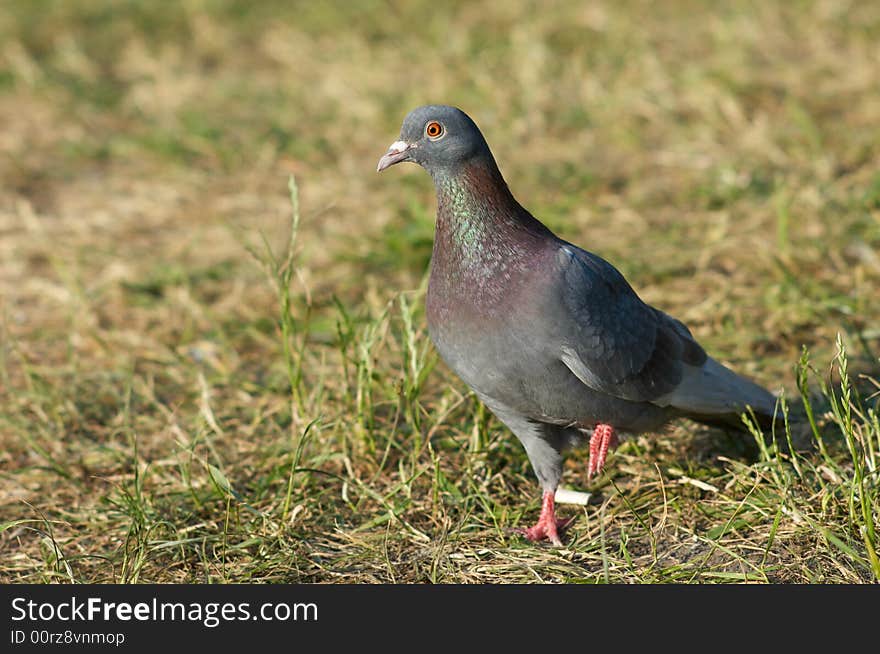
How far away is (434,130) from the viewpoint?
11.8 ft

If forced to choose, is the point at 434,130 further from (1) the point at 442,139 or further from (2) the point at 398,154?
(2) the point at 398,154

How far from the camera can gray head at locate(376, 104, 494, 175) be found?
3.55m

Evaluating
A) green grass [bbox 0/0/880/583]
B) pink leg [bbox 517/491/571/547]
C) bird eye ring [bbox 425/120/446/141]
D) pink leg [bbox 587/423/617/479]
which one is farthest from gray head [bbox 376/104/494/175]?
pink leg [bbox 517/491/571/547]

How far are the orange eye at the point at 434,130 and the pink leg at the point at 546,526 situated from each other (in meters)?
1.30

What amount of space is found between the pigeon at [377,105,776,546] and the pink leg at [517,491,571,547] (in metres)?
0.02

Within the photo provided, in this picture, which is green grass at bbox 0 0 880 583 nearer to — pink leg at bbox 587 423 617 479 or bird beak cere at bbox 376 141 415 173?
pink leg at bbox 587 423 617 479

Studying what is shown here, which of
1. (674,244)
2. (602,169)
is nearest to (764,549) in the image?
(674,244)

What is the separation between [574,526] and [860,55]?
5.14 m

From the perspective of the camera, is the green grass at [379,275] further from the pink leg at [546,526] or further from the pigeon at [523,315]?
the pigeon at [523,315]

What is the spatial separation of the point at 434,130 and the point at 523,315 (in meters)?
0.68

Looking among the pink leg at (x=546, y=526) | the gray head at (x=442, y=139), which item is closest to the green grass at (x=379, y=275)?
the pink leg at (x=546, y=526)

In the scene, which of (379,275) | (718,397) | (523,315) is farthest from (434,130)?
(379,275)

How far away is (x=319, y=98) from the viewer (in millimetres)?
8062

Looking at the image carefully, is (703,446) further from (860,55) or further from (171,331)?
(860,55)
